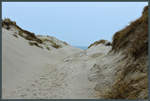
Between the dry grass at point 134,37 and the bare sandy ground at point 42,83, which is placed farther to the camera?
the dry grass at point 134,37

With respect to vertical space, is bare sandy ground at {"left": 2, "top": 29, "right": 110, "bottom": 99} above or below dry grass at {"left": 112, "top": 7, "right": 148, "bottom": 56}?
below

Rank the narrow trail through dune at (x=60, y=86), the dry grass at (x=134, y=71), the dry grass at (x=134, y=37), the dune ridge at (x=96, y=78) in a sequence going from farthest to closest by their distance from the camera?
the dry grass at (x=134, y=37), the narrow trail through dune at (x=60, y=86), the dune ridge at (x=96, y=78), the dry grass at (x=134, y=71)

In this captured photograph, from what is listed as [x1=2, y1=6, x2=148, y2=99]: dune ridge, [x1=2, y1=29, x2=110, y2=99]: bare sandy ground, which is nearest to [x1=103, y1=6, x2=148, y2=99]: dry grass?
[x1=2, y1=6, x2=148, y2=99]: dune ridge

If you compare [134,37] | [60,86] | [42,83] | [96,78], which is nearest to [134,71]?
[96,78]

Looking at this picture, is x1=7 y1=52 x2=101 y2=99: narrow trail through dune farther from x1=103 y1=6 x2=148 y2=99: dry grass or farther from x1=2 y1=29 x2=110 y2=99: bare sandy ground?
x1=103 y1=6 x2=148 y2=99: dry grass

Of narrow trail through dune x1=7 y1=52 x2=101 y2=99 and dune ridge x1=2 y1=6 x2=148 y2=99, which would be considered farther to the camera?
narrow trail through dune x1=7 y1=52 x2=101 y2=99

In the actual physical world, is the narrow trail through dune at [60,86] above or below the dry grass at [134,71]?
below

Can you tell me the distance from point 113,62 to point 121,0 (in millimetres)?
2714

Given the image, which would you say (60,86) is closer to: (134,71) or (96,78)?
(96,78)

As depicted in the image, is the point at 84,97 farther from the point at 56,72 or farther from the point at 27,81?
the point at 56,72

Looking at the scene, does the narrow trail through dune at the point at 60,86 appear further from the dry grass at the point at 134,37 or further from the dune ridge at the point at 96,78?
the dry grass at the point at 134,37

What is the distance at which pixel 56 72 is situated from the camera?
327 inches

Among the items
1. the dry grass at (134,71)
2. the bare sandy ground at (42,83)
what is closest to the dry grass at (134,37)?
the dry grass at (134,71)

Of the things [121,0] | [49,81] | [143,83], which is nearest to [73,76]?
[49,81]
